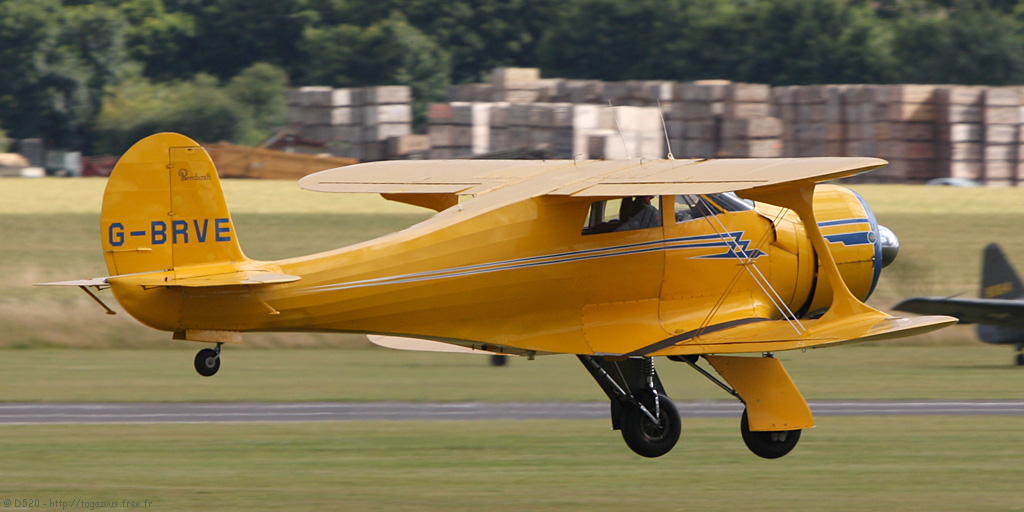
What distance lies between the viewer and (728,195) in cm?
1336

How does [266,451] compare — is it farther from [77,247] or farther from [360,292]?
[77,247]

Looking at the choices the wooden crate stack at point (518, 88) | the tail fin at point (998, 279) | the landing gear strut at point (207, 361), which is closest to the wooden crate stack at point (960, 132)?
the wooden crate stack at point (518, 88)

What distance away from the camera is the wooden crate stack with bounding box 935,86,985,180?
43156mm

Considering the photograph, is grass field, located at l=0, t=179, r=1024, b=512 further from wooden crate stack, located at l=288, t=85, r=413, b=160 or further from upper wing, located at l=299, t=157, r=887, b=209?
wooden crate stack, located at l=288, t=85, r=413, b=160

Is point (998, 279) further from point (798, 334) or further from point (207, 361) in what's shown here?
point (207, 361)

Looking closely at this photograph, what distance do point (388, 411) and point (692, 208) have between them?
27.9ft

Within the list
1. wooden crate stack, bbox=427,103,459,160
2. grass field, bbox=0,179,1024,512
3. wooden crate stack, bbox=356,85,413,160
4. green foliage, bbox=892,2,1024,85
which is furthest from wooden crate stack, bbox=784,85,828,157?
green foliage, bbox=892,2,1024,85

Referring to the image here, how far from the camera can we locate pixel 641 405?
45.6 feet

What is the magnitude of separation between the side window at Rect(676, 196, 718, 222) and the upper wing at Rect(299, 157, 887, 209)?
332 millimetres

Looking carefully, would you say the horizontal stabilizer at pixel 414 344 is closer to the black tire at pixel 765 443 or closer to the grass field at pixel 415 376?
the black tire at pixel 765 443

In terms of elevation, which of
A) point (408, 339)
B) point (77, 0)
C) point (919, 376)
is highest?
point (77, 0)

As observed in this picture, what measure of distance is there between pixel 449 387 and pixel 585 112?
17953mm

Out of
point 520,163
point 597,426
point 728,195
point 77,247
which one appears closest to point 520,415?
point 597,426

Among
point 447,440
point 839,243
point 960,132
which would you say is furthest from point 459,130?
point 839,243
